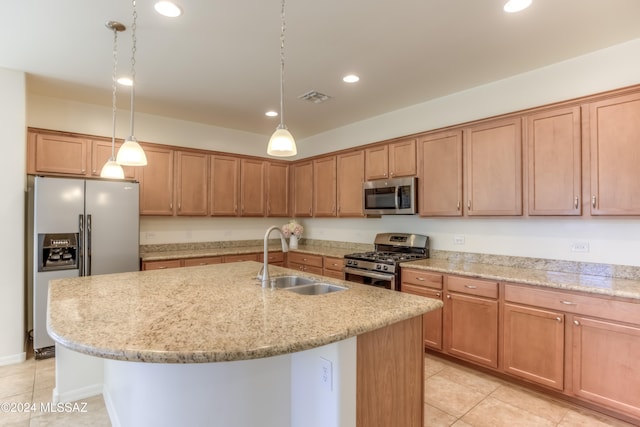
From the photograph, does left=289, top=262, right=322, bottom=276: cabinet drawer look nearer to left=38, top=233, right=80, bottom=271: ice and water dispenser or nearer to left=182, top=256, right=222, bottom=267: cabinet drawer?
left=182, top=256, right=222, bottom=267: cabinet drawer

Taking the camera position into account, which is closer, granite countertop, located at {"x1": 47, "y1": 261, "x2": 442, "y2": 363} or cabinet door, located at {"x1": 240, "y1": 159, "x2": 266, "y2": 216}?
granite countertop, located at {"x1": 47, "y1": 261, "x2": 442, "y2": 363}

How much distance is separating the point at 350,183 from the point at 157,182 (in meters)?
2.53

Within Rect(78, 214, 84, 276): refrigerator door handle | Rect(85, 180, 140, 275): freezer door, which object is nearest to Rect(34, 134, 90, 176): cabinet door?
Rect(85, 180, 140, 275): freezer door

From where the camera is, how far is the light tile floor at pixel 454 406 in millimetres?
2243

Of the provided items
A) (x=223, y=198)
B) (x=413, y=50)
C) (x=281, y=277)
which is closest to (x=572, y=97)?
(x=413, y=50)

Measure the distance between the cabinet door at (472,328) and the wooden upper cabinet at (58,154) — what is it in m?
4.20

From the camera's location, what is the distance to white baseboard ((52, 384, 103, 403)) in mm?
2373

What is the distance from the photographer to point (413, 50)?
2.71 metres

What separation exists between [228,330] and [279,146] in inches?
43.5

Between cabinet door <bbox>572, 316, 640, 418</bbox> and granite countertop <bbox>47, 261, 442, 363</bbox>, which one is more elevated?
granite countertop <bbox>47, 261, 442, 363</bbox>

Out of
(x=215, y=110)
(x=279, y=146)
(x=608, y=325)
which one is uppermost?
(x=215, y=110)

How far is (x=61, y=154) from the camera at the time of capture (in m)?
3.59

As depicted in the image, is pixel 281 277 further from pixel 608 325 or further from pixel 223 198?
pixel 223 198

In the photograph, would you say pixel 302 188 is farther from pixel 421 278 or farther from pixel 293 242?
pixel 421 278
